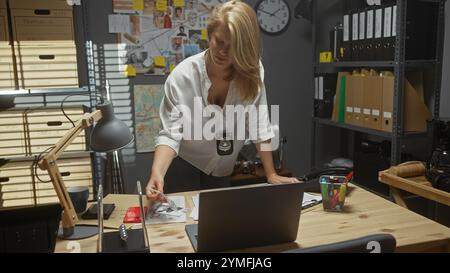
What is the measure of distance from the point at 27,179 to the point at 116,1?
137 centimetres

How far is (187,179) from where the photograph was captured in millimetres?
1892

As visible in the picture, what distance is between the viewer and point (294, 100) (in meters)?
3.55

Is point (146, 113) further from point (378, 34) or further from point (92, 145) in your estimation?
point (92, 145)

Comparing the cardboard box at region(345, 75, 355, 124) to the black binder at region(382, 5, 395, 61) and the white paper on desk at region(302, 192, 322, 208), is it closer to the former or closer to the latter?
the black binder at region(382, 5, 395, 61)

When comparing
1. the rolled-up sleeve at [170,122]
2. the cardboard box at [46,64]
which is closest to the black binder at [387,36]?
the rolled-up sleeve at [170,122]

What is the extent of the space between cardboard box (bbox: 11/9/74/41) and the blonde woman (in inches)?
41.9

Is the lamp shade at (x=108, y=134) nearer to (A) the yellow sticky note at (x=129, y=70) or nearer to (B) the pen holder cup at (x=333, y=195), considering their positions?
(B) the pen holder cup at (x=333, y=195)

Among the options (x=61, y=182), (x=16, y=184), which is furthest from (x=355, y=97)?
(x=16, y=184)

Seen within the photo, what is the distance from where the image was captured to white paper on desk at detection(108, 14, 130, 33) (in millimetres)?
3018

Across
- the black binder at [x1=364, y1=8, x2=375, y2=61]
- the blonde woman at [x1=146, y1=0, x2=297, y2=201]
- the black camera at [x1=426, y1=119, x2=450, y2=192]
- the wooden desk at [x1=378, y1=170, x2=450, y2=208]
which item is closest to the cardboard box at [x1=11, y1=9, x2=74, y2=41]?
the blonde woman at [x1=146, y1=0, x2=297, y2=201]

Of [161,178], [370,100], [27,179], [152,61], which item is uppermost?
[152,61]

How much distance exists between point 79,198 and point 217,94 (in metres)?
0.77
